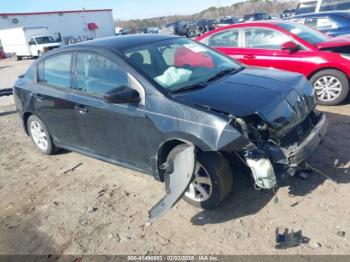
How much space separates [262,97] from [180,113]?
846 mm

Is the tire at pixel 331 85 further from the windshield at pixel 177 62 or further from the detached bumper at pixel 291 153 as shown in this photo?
the detached bumper at pixel 291 153

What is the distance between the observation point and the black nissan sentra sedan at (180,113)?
10.6 ft

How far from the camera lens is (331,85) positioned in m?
6.21

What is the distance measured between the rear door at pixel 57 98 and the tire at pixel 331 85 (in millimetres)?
4294

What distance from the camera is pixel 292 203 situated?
352 cm

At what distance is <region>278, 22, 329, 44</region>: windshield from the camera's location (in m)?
6.57

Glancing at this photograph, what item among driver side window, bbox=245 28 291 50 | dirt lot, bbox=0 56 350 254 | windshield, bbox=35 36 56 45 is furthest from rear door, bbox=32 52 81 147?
windshield, bbox=35 36 56 45

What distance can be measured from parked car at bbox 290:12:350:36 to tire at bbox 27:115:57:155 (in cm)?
770

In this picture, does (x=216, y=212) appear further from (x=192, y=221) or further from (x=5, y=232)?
(x=5, y=232)

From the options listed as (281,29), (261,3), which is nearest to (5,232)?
(281,29)

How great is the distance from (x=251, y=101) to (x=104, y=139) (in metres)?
1.88

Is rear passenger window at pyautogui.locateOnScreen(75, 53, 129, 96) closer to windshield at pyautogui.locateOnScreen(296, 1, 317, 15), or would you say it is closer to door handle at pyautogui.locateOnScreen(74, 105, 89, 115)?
door handle at pyautogui.locateOnScreen(74, 105, 89, 115)

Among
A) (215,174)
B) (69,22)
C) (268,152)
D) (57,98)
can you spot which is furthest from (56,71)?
(69,22)

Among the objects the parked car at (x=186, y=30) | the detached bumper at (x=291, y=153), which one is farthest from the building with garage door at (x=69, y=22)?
the detached bumper at (x=291, y=153)
